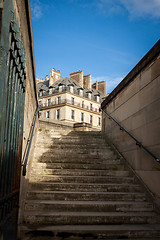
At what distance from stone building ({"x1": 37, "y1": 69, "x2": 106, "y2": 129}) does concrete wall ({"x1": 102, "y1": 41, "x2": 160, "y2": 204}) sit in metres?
35.9

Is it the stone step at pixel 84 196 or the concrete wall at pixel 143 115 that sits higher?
the concrete wall at pixel 143 115

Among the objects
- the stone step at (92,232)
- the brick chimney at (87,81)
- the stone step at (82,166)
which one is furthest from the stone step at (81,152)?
the brick chimney at (87,81)

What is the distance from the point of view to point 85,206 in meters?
4.55

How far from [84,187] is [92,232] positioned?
1516mm

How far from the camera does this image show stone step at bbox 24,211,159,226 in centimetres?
410

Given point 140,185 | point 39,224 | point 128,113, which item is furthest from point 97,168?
point 39,224

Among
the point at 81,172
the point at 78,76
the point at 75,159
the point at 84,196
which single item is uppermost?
the point at 78,76

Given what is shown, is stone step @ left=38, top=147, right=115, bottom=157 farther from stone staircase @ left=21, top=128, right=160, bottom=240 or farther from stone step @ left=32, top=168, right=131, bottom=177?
stone step @ left=32, top=168, right=131, bottom=177

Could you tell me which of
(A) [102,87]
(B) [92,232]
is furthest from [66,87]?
(B) [92,232]

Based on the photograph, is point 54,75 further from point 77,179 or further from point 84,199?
point 84,199

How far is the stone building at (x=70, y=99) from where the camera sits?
45062mm

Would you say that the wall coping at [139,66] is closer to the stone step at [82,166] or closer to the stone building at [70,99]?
the stone step at [82,166]

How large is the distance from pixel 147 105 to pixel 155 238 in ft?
9.19

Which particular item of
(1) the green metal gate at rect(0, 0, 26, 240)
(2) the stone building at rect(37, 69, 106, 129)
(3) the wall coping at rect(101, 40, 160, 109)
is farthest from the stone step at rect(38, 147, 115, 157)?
(2) the stone building at rect(37, 69, 106, 129)
